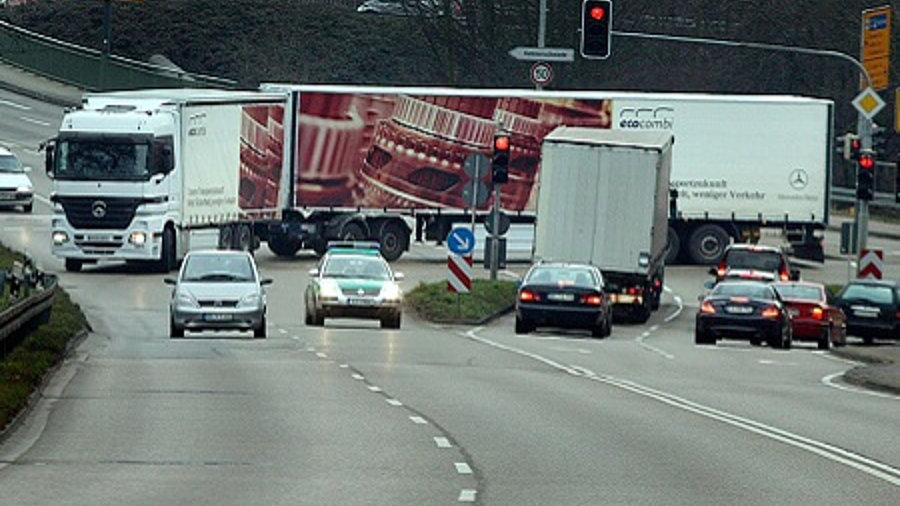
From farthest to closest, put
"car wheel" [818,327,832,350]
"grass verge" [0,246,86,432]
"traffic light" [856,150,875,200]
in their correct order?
"traffic light" [856,150,875,200] < "car wheel" [818,327,832,350] < "grass verge" [0,246,86,432]

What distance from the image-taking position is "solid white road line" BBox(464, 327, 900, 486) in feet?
58.6

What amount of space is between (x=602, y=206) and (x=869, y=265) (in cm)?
663

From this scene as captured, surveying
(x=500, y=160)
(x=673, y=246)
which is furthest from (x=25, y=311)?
(x=673, y=246)

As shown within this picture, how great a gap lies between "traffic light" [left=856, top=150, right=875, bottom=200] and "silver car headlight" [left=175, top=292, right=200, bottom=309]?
638 inches

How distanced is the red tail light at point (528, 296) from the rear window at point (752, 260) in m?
10.1

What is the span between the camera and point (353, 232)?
5616 cm

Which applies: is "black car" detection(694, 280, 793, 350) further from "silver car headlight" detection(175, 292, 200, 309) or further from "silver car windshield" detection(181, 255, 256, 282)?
"silver car headlight" detection(175, 292, 200, 309)

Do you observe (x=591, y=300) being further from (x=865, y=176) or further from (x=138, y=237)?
(x=138, y=237)

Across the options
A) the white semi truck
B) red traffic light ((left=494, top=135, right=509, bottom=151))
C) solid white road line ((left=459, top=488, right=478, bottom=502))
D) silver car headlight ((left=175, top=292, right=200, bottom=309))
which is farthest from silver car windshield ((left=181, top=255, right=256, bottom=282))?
solid white road line ((left=459, top=488, right=478, bottom=502))

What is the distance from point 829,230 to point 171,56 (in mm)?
30677

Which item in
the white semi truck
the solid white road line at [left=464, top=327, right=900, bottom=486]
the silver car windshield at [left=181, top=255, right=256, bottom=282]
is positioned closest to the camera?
the solid white road line at [left=464, top=327, right=900, bottom=486]

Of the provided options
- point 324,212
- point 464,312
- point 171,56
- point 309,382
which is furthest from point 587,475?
point 171,56

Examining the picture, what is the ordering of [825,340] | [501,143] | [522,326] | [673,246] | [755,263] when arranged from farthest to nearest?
[673,246]
[755,263]
[501,143]
[825,340]
[522,326]

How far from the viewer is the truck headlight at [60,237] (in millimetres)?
50406
